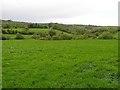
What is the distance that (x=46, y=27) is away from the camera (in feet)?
415

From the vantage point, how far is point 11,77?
2070cm

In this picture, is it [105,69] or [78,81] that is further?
[105,69]

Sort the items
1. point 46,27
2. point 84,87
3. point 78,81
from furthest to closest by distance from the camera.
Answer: point 46,27 → point 78,81 → point 84,87

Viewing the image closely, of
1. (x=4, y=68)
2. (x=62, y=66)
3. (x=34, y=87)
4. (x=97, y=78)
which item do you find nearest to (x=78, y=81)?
(x=97, y=78)

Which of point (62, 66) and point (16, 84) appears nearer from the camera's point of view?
point (16, 84)

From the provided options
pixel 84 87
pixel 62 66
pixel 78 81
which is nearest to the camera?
pixel 84 87

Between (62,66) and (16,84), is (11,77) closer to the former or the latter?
(16,84)

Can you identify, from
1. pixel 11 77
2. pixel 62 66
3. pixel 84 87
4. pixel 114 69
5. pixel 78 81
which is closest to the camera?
pixel 84 87

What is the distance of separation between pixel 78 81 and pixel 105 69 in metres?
5.38

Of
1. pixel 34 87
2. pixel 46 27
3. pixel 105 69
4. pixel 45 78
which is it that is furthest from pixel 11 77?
pixel 46 27

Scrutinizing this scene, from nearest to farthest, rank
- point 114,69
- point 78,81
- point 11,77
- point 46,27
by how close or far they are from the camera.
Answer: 1. point 78,81
2. point 11,77
3. point 114,69
4. point 46,27

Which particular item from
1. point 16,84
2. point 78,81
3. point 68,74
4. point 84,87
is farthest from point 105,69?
point 16,84

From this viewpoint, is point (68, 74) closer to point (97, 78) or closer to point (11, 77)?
point (97, 78)

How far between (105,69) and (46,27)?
339 feet
